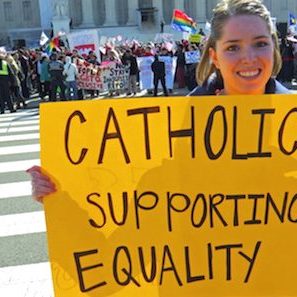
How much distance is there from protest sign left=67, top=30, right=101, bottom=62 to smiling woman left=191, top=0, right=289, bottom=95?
17229 millimetres

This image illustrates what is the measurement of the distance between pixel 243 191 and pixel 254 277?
341 millimetres

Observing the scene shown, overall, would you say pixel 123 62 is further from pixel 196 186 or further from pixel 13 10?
pixel 13 10

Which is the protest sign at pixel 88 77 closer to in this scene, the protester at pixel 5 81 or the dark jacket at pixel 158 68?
the dark jacket at pixel 158 68

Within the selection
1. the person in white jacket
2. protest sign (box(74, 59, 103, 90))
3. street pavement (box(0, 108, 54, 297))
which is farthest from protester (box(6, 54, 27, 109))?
street pavement (box(0, 108, 54, 297))

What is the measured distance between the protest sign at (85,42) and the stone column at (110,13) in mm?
47392

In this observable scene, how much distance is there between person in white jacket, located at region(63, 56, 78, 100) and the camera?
15.1 m

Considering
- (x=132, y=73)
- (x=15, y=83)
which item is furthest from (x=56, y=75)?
(x=132, y=73)

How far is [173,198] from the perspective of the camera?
2.14 m

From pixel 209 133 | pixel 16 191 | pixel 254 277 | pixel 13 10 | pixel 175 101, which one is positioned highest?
pixel 13 10

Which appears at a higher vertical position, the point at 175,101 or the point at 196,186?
the point at 175,101

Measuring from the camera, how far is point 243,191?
2146mm

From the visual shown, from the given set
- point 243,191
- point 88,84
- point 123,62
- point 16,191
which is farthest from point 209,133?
point 123,62

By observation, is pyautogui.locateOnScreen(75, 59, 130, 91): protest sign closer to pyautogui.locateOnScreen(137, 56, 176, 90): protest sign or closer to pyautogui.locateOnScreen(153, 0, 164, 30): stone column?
pyautogui.locateOnScreen(137, 56, 176, 90): protest sign

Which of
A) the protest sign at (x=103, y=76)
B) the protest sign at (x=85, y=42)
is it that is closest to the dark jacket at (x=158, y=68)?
the protest sign at (x=103, y=76)
